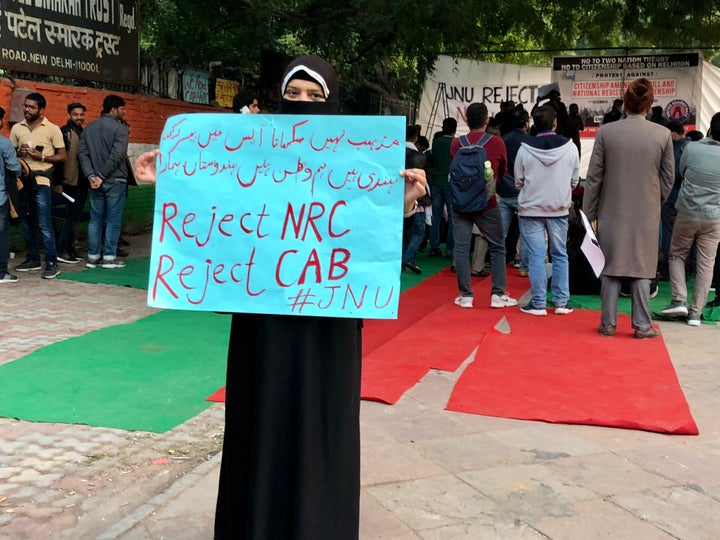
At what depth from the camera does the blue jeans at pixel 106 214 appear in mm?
9602

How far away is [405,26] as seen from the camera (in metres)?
11.2

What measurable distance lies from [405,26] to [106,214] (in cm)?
491

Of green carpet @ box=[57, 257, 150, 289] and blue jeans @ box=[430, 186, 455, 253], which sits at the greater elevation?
blue jeans @ box=[430, 186, 455, 253]

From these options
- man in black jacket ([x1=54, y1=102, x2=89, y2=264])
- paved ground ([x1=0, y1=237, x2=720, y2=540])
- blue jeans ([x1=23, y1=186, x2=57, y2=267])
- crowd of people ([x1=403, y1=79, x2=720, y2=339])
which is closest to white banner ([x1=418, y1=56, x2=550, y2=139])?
crowd of people ([x1=403, y1=79, x2=720, y2=339])

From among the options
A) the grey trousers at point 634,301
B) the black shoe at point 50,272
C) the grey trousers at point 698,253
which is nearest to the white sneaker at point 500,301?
the grey trousers at point 634,301

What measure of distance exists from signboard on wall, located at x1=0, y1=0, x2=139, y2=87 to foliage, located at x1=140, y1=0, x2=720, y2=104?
Answer: 1724 mm

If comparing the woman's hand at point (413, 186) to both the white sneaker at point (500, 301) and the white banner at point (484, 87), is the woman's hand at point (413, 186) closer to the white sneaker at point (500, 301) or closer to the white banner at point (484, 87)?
the white sneaker at point (500, 301)

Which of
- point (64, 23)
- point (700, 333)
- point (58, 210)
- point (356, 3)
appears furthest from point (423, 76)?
point (700, 333)

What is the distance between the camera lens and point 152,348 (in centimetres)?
616

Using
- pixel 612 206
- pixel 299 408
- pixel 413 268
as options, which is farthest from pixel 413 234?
pixel 299 408

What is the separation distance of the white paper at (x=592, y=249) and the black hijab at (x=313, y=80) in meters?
4.03

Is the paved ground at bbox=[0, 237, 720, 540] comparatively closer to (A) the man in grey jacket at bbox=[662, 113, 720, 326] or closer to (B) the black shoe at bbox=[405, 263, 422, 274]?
(A) the man in grey jacket at bbox=[662, 113, 720, 326]

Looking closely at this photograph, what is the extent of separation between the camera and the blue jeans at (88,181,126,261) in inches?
378

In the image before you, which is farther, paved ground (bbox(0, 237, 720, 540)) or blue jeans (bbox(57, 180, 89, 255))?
blue jeans (bbox(57, 180, 89, 255))
